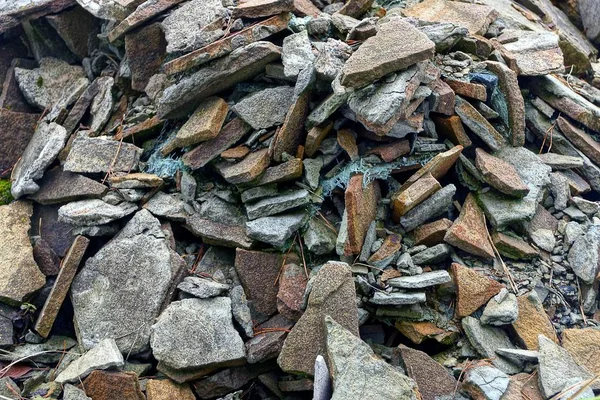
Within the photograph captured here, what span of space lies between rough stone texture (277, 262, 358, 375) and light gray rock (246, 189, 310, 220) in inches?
29.1

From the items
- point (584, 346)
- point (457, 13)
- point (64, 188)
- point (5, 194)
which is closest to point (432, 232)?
point (584, 346)

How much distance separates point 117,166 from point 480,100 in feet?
10.4

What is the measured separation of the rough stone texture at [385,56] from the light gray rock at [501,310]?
5.92 ft

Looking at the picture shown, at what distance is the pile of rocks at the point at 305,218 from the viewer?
406 centimetres

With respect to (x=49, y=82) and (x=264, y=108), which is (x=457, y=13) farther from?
(x=49, y=82)

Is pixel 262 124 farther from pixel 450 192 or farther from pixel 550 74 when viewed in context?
pixel 550 74

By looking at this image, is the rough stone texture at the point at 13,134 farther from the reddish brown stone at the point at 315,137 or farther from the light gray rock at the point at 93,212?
the reddish brown stone at the point at 315,137

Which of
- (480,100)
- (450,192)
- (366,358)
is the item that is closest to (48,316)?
(366,358)

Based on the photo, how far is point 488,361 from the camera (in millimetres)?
3992

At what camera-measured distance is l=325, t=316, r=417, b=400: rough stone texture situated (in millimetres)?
3449

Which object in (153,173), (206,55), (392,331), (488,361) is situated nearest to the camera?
(488,361)

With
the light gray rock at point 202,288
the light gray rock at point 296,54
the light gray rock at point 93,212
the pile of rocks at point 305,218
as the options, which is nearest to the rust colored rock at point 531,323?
the pile of rocks at point 305,218

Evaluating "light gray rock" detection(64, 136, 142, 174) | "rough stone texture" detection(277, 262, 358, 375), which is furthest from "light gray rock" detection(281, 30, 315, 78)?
Answer: "rough stone texture" detection(277, 262, 358, 375)

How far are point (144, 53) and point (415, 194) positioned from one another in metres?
2.90
